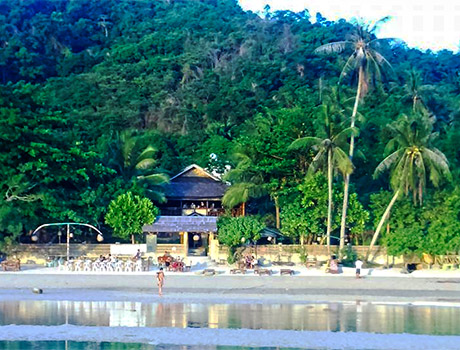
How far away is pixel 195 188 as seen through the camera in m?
48.8

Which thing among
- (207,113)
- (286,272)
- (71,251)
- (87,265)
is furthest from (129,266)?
(207,113)

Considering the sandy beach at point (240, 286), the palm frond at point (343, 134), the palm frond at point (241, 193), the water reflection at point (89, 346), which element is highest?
the palm frond at point (343, 134)

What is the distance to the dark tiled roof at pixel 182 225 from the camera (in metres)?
42.1

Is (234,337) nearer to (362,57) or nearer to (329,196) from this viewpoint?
(329,196)

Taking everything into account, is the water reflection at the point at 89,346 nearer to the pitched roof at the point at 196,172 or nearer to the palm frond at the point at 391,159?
the palm frond at the point at 391,159

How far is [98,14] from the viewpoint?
381 feet

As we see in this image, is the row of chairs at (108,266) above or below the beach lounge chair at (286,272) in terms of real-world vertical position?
above

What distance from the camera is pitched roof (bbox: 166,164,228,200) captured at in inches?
1901

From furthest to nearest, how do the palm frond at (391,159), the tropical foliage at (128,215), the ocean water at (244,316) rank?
the tropical foliage at (128,215)
the palm frond at (391,159)
the ocean water at (244,316)

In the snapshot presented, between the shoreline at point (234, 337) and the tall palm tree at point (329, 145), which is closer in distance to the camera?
the shoreline at point (234, 337)

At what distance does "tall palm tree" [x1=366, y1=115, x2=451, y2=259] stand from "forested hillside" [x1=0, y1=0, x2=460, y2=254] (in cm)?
11

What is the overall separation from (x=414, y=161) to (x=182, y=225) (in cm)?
1179

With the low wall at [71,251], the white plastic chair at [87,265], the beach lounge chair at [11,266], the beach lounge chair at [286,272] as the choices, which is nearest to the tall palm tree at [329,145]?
the beach lounge chair at [286,272]

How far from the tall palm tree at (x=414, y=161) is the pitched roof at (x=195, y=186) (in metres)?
11.5
